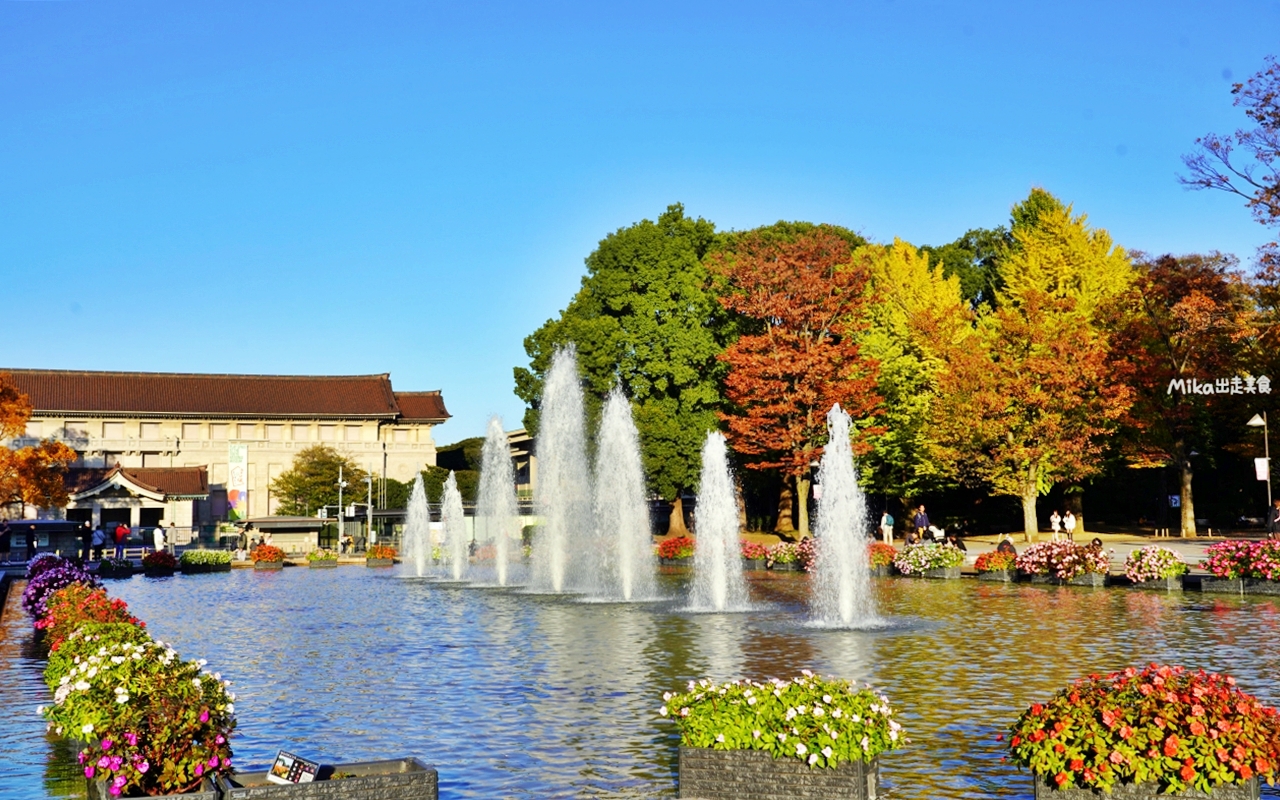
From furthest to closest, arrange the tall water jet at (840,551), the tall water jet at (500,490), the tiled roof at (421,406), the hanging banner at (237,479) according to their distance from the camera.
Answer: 1. the tiled roof at (421,406)
2. the hanging banner at (237,479)
3. the tall water jet at (500,490)
4. the tall water jet at (840,551)

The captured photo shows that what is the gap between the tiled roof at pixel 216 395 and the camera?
103438mm

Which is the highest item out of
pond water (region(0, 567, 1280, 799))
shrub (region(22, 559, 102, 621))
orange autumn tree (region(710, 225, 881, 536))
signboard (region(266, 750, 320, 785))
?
orange autumn tree (region(710, 225, 881, 536))

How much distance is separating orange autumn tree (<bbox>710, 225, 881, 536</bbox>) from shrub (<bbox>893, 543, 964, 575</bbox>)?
15.3m

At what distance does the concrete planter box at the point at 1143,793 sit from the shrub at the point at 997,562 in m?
26.9

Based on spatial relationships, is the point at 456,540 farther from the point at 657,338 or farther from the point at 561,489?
the point at 657,338

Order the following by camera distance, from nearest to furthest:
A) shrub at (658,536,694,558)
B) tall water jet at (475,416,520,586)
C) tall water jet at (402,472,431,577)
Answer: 1. tall water jet at (475,416,520,586)
2. tall water jet at (402,472,431,577)
3. shrub at (658,536,694,558)

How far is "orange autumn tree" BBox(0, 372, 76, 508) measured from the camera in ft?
→ 220

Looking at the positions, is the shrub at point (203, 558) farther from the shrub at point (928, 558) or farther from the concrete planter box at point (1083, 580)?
the concrete planter box at point (1083, 580)

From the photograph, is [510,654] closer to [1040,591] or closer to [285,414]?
[1040,591]

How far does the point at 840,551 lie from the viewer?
2511cm

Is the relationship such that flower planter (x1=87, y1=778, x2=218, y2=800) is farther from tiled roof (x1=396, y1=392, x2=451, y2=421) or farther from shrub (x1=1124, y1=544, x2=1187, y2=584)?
tiled roof (x1=396, y1=392, x2=451, y2=421)

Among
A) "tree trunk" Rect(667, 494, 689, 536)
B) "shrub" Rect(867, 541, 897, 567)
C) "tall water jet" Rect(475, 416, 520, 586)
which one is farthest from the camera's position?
"tree trunk" Rect(667, 494, 689, 536)

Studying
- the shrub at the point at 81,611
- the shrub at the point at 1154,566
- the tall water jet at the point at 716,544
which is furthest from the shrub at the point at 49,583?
the shrub at the point at 1154,566

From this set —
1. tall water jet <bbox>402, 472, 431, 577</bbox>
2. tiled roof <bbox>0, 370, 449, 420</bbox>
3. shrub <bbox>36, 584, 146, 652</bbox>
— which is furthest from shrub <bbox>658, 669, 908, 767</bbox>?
tiled roof <bbox>0, 370, 449, 420</bbox>
